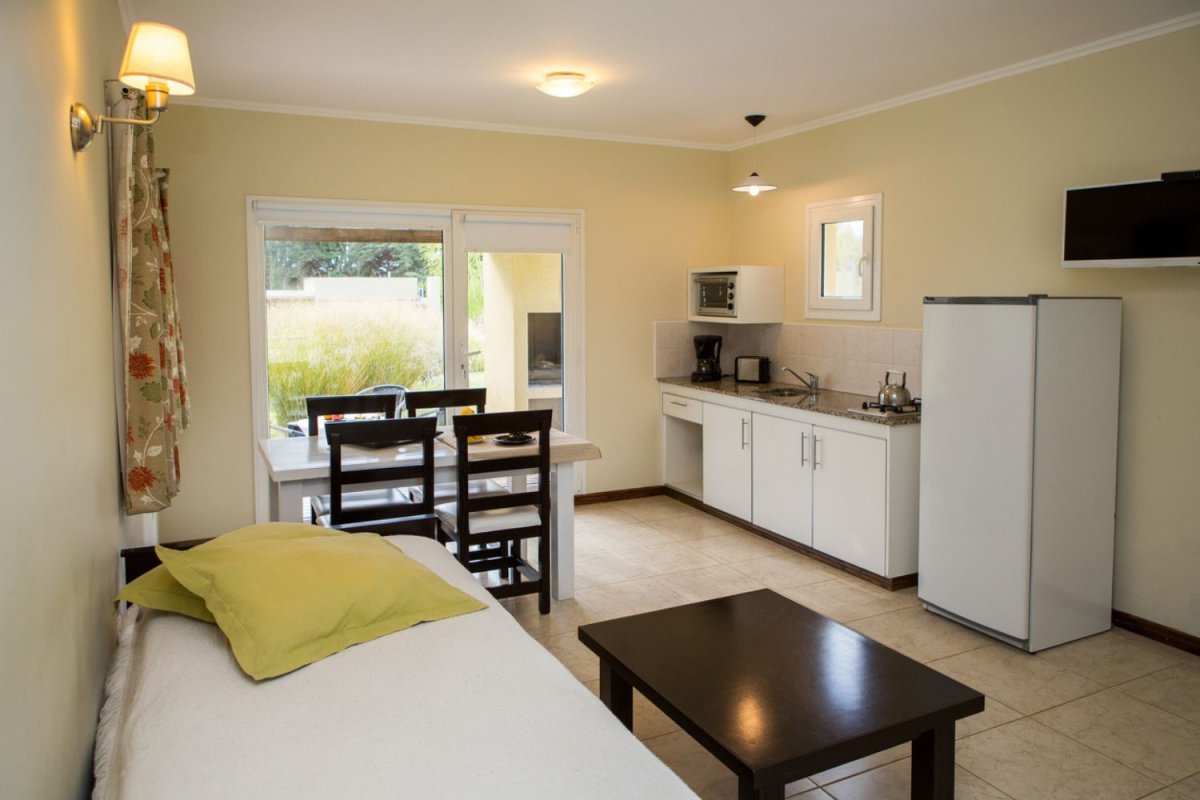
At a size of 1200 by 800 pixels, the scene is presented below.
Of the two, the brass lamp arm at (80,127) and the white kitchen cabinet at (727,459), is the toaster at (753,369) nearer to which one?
the white kitchen cabinet at (727,459)

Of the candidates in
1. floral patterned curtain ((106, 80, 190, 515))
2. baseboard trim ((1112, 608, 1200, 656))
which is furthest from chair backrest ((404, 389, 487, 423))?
baseboard trim ((1112, 608, 1200, 656))

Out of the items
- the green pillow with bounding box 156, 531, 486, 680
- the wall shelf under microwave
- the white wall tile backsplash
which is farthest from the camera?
the wall shelf under microwave

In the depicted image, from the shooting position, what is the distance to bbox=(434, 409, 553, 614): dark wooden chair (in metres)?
3.74

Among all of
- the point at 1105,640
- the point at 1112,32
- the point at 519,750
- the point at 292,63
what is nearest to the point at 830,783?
the point at 519,750

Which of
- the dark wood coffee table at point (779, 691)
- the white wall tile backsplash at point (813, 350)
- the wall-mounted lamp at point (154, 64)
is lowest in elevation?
the dark wood coffee table at point (779, 691)

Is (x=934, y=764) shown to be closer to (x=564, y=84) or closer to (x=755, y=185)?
(x=564, y=84)

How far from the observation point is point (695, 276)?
6.31m

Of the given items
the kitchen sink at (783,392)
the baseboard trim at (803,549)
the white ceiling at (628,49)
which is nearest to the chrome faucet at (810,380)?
the kitchen sink at (783,392)

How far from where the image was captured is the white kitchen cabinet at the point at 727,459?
17.8 ft

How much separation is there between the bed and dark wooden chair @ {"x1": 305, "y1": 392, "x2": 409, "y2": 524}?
183 centimetres

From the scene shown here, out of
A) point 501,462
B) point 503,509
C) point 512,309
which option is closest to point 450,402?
point 503,509

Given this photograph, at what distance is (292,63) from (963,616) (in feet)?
13.3

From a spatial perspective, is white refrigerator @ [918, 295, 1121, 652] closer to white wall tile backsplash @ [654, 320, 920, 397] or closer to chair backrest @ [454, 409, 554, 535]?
white wall tile backsplash @ [654, 320, 920, 397]

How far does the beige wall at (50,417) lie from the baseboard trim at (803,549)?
348 cm
